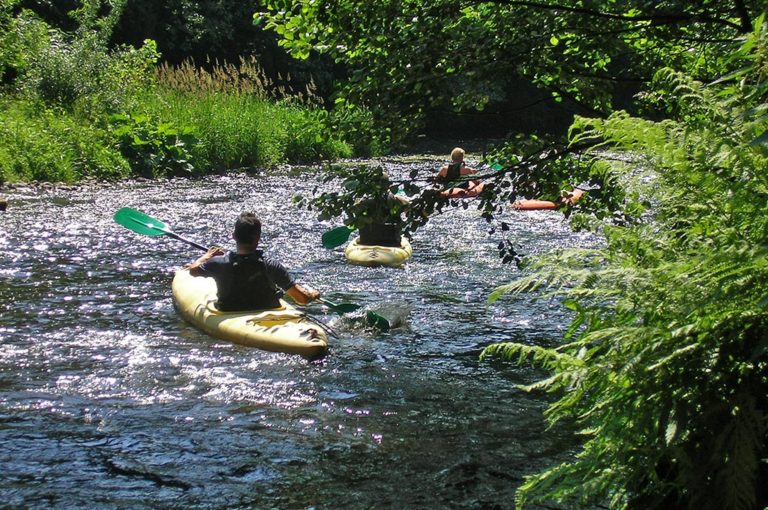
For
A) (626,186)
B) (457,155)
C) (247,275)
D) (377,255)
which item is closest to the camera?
(626,186)

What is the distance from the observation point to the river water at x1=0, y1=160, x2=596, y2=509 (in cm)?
420

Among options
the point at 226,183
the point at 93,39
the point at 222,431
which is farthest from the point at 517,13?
the point at 93,39

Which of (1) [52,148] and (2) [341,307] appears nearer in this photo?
(2) [341,307]

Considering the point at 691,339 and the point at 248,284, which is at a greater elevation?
the point at 691,339

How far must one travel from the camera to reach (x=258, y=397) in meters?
5.45

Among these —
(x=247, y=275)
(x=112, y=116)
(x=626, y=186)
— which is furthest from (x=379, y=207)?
(x=112, y=116)

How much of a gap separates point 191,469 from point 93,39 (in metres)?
Result: 13.9

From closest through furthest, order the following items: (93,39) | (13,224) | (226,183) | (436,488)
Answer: (436,488) < (13,224) < (226,183) < (93,39)

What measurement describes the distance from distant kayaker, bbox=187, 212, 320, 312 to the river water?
0.41 meters

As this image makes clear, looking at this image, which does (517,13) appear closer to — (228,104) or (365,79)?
(365,79)

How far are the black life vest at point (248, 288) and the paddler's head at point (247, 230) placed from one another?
10 centimetres

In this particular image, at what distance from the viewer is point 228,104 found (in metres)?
17.7

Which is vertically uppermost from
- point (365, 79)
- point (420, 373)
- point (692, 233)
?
point (365, 79)

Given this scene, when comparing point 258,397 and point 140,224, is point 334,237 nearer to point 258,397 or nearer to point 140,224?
point 140,224
